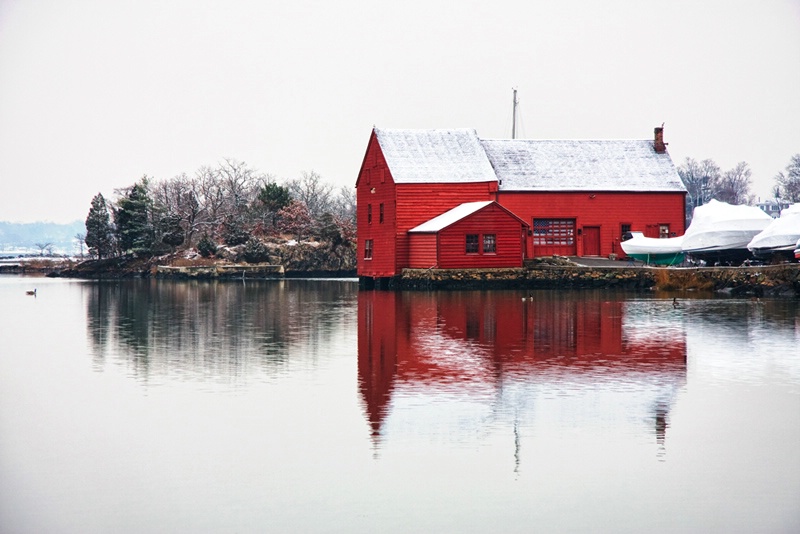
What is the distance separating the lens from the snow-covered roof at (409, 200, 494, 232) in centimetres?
4907

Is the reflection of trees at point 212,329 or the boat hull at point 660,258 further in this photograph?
the boat hull at point 660,258

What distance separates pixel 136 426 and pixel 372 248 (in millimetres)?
40825

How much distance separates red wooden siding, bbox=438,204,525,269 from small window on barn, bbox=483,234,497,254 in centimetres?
10

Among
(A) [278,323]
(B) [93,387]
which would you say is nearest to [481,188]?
(A) [278,323]

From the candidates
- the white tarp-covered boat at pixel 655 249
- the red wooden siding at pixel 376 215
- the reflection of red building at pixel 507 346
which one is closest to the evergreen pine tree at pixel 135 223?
the red wooden siding at pixel 376 215

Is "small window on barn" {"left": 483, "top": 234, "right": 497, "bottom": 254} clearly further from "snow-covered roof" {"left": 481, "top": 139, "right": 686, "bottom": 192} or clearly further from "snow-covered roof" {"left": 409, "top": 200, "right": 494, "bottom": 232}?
"snow-covered roof" {"left": 481, "top": 139, "right": 686, "bottom": 192}

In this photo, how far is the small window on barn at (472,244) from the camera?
162 feet

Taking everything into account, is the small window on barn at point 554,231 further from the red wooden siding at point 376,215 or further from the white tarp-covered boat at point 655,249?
the red wooden siding at point 376,215

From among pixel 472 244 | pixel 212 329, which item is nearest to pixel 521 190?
pixel 472 244

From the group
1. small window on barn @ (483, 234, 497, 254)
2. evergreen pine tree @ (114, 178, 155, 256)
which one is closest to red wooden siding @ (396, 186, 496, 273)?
small window on barn @ (483, 234, 497, 254)

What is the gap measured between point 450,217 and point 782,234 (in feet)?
47.4

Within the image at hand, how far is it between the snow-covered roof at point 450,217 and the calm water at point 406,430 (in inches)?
863

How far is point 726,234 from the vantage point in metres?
48.8

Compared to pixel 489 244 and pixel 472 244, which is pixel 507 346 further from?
pixel 489 244
